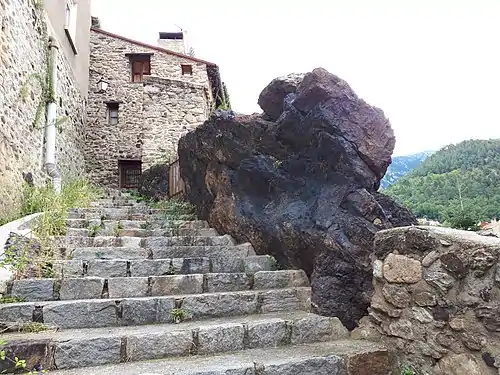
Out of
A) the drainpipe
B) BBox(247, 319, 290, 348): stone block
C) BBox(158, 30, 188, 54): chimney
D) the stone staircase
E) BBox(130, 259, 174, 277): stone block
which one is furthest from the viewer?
BBox(158, 30, 188, 54): chimney

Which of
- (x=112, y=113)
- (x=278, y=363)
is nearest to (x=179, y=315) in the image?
(x=278, y=363)

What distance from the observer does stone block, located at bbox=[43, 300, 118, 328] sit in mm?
2604

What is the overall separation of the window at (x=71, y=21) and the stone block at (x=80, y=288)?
7601 millimetres

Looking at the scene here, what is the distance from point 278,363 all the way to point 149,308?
1.08 meters

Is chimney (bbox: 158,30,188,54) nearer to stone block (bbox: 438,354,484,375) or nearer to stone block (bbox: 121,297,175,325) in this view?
stone block (bbox: 121,297,175,325)

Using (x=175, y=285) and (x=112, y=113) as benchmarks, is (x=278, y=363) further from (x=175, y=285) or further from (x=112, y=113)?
(x=112, y=113)

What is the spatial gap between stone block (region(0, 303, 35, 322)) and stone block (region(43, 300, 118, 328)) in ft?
0.30

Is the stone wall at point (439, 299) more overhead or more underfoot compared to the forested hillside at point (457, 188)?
more underfoot

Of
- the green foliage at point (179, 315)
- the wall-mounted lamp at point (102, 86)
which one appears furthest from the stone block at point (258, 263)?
the wall-mounted lamp at point (102, 86)

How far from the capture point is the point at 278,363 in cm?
222

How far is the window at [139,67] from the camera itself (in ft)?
39.2

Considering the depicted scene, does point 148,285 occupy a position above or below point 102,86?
below

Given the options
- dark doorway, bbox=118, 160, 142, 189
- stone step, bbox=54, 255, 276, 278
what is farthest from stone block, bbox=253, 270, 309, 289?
dark doorway, bbox=118, 160, 142, 189

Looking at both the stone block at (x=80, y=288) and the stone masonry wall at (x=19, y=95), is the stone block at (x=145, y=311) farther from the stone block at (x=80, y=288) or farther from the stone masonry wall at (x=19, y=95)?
the stone masonry wall at (x=19, y=95)
